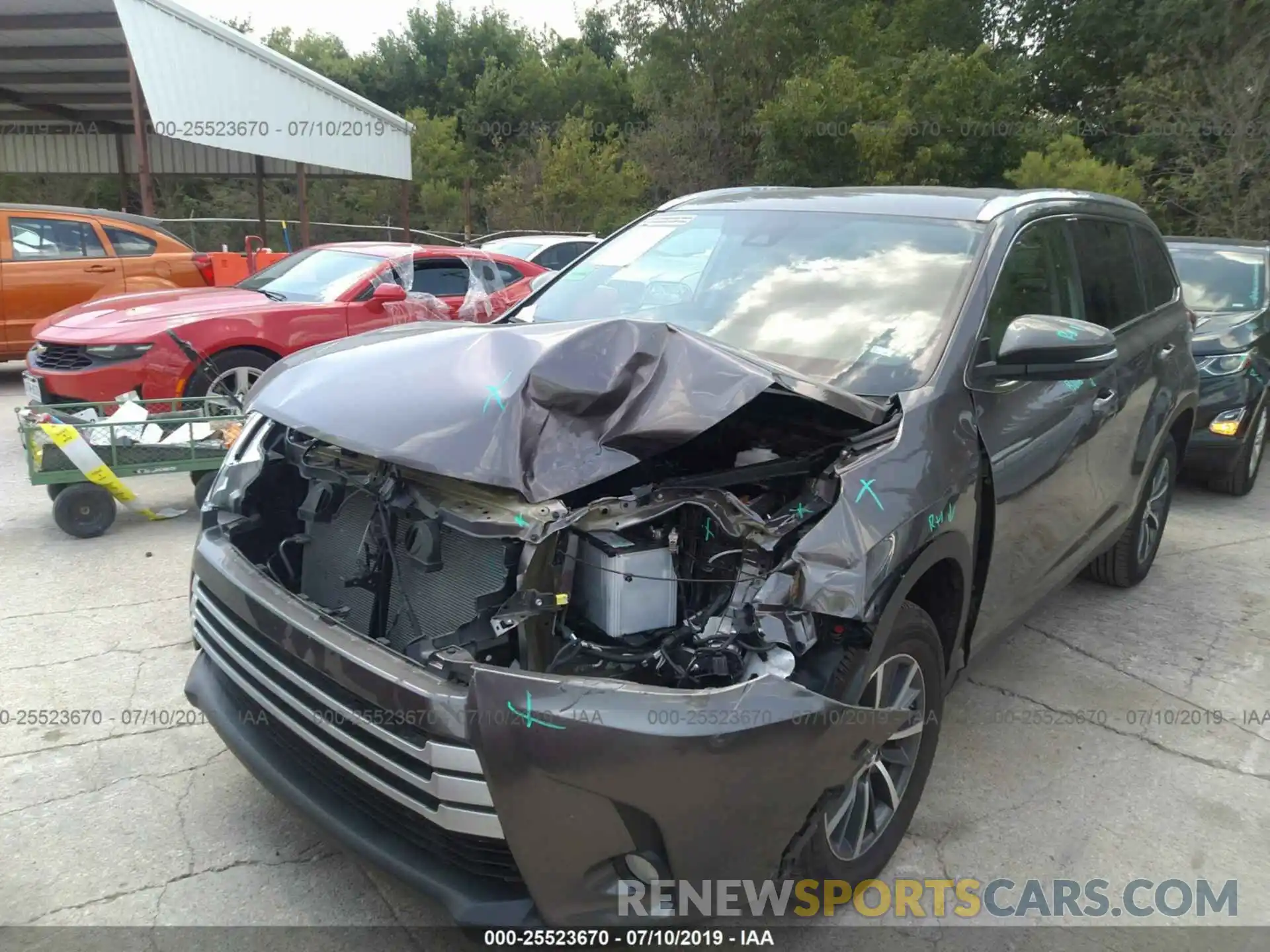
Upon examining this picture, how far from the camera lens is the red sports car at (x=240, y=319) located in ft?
21.4

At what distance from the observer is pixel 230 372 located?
267 inches

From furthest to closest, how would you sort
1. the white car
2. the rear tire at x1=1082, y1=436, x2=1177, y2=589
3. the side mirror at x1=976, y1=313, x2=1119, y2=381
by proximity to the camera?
the white car < the rear tire at x1=1082, y1=436, x2=1177, y2=589 < the side mirror at x1=976, y1=313, x2=1119, y2=381

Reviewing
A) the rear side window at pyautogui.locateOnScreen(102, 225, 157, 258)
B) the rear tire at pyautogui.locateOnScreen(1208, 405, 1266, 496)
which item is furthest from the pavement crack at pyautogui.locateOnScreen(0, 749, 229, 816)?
the rear side window at pyautogui.locateOnScreen(102, 225, 157, 258)

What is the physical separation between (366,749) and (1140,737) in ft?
9.91

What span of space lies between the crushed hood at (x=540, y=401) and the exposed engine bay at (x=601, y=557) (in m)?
0.10

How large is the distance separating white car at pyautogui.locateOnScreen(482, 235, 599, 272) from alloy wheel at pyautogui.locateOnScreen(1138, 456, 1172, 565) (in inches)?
320

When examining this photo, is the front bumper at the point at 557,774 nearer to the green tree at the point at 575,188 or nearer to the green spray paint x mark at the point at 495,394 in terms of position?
the green spray paint x mark at the point at 495,394

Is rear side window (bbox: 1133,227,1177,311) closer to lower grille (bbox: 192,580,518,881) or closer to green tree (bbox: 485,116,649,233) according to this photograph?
lower grille (bbox: 192,580,518,881)

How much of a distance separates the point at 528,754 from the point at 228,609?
1.20 meters

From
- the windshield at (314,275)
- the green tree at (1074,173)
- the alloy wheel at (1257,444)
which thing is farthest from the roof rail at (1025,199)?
the green tree at (1074,173)

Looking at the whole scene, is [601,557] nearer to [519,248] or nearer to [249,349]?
[249,349]

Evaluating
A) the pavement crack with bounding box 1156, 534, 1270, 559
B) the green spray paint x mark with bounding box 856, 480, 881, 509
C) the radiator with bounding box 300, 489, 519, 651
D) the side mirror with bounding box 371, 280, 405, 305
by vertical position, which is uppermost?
the green spray paint x mark with bounding box 856, 480, 881, 509

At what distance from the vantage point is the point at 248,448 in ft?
10.5

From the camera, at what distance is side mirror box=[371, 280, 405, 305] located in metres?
7.41
